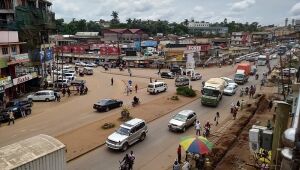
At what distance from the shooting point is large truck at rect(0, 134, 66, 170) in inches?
520

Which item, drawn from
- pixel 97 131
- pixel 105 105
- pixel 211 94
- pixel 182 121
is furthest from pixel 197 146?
pixel 211 94

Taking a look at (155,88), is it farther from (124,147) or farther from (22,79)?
(124,147)

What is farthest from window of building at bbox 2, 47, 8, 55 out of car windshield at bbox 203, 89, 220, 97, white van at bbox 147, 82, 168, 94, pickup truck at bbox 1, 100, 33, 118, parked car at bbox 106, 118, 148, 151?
car windshield at bbox 203, 89, 220, 97

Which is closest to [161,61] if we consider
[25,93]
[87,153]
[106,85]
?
[106,85]

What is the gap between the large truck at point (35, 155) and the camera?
520 inches

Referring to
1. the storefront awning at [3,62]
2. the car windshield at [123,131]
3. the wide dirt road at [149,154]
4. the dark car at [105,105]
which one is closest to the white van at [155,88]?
the dark car at [105,105]

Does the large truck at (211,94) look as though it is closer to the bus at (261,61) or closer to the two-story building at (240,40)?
the bus at (261,61)

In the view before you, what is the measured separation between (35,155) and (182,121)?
49.5ft

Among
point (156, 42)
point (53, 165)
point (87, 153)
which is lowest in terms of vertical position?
point (87, 153)

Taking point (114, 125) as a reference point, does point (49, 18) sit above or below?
above

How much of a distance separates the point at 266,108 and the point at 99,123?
18.5m

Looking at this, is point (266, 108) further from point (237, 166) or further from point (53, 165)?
point (53, 165)

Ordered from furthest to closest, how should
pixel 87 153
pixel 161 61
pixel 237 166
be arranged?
pixel 161 61 → pixel 87 153 → pixel 237 166

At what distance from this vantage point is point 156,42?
9962cm
